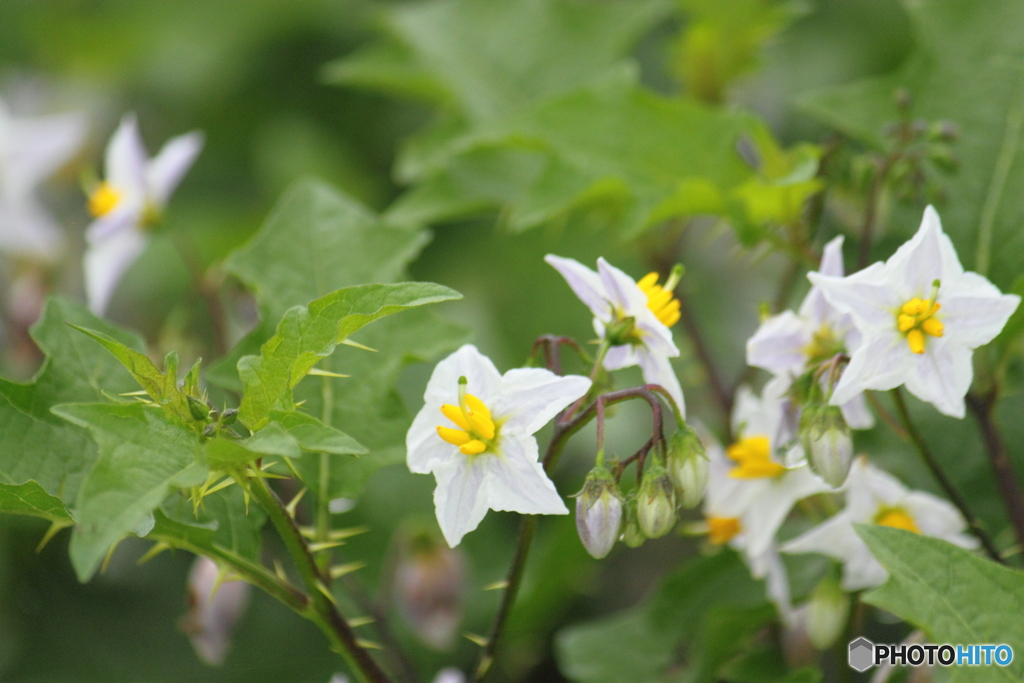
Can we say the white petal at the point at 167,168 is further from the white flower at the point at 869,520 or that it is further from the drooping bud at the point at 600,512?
the white flower at the point at 869,520

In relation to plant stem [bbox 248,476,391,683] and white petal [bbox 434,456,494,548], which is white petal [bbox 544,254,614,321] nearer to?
white petal [bbox 434,456,494,548]

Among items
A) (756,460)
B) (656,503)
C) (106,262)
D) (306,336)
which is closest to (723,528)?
(756,460)

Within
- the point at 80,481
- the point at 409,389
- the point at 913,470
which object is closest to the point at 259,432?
the point at 80,481

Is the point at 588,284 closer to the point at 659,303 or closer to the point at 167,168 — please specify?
the point at 659,303

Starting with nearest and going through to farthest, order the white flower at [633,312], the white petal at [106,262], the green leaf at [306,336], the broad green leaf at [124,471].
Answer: the broad green leaf at [124,471], the green leaf at [306,336], the white flower at [633,312], the white petal at [106,262]

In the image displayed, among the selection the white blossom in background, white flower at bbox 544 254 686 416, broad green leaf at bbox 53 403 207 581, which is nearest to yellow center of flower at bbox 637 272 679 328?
white flower at bbox 544 254 686 416

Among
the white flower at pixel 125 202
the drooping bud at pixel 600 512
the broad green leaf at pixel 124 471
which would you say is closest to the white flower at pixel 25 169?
the white flower at pixel 125 202

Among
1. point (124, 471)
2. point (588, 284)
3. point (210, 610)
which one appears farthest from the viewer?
point (210, 610)
